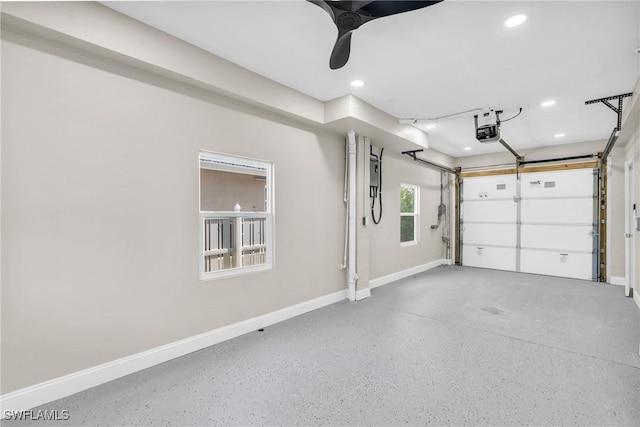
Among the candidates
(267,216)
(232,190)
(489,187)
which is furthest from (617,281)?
(232,190)

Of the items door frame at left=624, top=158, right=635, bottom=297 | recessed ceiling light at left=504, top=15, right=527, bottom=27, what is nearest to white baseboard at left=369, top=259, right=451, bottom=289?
door frame at left=624, top=158, right=635, bottom=297

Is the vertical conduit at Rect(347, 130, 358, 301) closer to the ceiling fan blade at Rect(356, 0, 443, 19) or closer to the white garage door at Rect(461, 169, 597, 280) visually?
the ceiling fan blade at Rect(356, 0, 443, 19)

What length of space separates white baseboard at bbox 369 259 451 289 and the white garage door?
69 cm

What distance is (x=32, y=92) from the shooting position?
6.35 ft

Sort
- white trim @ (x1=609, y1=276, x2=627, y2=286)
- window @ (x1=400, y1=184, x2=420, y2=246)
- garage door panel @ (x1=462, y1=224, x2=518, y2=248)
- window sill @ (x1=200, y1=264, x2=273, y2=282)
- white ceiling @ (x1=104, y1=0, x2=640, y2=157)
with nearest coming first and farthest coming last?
white ceiling @ (x1=104, y1=0, x2=640, y2=157), window sill @ (x1=200, y1=264, x2=273, y2=282), white trim @ (x1=609, y1=276, x2=627, y2=286), window @ (x1=400, y1=184, x2=420, y2=246), garage door panel @ (x1=462, y1=224, x2=518, y2=248)

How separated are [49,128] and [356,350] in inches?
118

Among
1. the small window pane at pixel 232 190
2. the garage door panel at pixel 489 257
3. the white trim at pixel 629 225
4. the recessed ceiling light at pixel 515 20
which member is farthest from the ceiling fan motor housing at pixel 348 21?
the garage door panel at pixel 489 257

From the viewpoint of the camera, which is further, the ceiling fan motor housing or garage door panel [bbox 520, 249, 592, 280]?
garage door panel [bbox 520, 249, 592, 280]

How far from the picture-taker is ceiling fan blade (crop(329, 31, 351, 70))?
1.89 meters

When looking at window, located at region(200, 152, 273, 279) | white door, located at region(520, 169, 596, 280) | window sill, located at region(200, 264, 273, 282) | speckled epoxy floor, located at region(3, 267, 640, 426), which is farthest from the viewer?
white door, located at region(520, 169, 596, 280)

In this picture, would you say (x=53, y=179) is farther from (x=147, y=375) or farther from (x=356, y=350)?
(x=356, y=350)

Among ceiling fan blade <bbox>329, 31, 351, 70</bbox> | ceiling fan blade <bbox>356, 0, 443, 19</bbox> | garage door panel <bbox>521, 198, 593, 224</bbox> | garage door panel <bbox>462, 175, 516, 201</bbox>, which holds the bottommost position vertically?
garage door panel <bbox>521, 198, 593, 224</bbox>

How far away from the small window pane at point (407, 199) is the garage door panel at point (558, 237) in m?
2.52

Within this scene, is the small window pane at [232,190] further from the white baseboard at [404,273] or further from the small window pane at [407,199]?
Result: the small window pane at [407,199]
